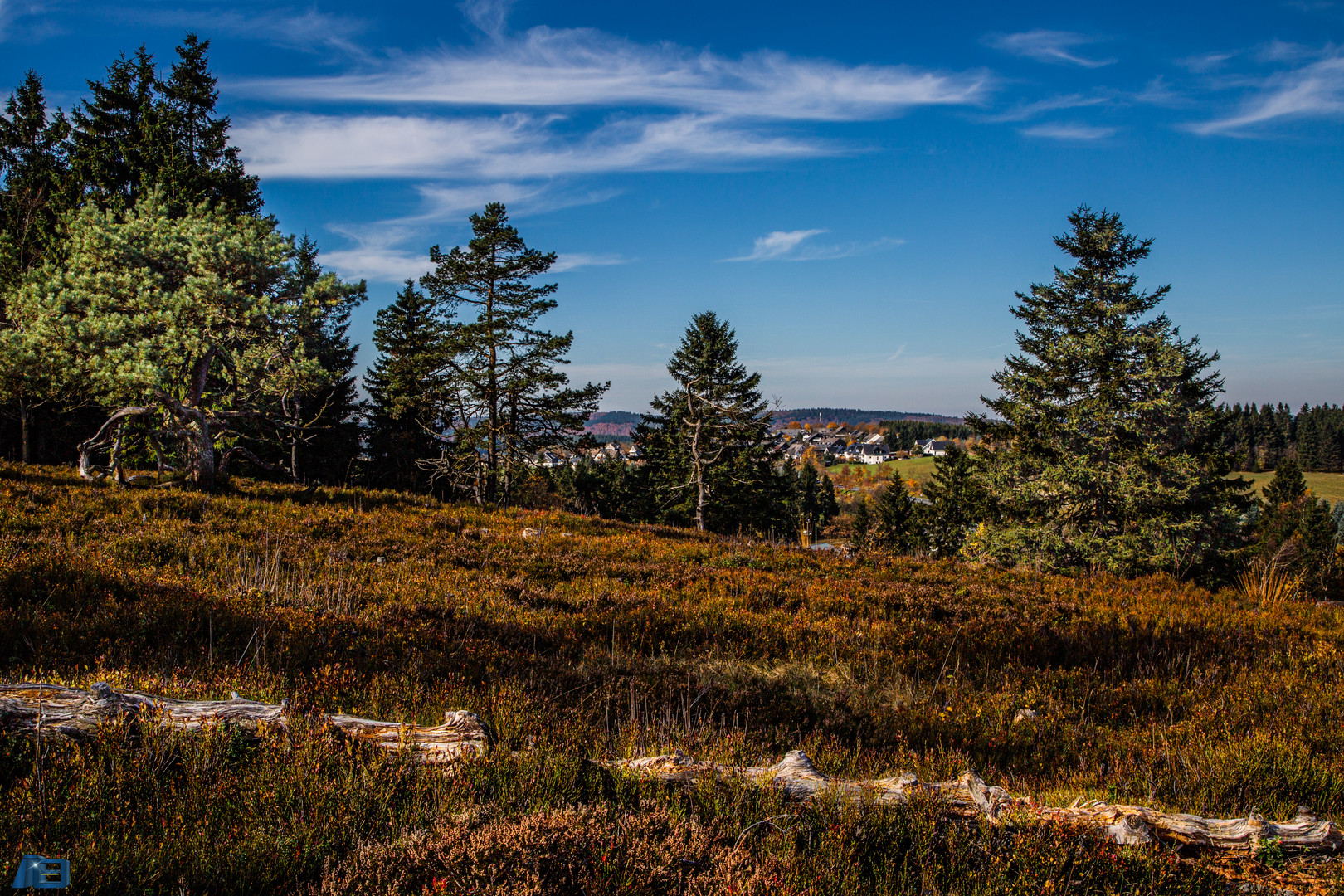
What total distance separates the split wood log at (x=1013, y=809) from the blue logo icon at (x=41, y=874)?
225 cm

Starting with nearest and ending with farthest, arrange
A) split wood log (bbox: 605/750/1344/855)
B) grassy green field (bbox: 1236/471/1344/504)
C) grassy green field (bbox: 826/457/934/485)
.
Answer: split wood log (bbox: 605/750/1344/855) < grassy green field (bbox: 1236/471/1344/504) < grassy green field (bbox: 826/457/934/485)

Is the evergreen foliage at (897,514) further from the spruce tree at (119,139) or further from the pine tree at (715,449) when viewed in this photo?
the spruce tree at (119,139)

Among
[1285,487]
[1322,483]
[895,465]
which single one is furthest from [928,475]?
[1322,483]

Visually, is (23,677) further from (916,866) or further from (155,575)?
(916,866)

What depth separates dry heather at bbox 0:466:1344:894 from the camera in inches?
98.7

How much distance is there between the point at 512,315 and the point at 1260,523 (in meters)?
56.8

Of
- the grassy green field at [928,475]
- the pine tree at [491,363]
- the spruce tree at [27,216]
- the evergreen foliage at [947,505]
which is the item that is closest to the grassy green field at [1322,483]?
the grassy green field at [928,475]

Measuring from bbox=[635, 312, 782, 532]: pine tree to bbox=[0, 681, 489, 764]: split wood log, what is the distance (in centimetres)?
2983

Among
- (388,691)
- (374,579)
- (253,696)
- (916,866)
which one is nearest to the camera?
(916,866)

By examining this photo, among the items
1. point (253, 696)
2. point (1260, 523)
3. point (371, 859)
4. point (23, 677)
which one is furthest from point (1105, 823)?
point (1260, 523)

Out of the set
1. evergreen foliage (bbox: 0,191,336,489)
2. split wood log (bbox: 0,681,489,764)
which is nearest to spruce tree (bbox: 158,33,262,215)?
evergreen foliage (bbox: 0,191,336,489)

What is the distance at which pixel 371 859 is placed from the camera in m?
2.35

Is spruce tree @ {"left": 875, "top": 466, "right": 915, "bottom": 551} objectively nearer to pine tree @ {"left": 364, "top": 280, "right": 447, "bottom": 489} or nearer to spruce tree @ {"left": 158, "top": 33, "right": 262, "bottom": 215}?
pine tree @ {"left": 364, "top": 280, "right": 447, "bottom": 489}

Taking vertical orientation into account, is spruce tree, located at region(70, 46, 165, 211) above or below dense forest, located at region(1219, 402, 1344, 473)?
above
